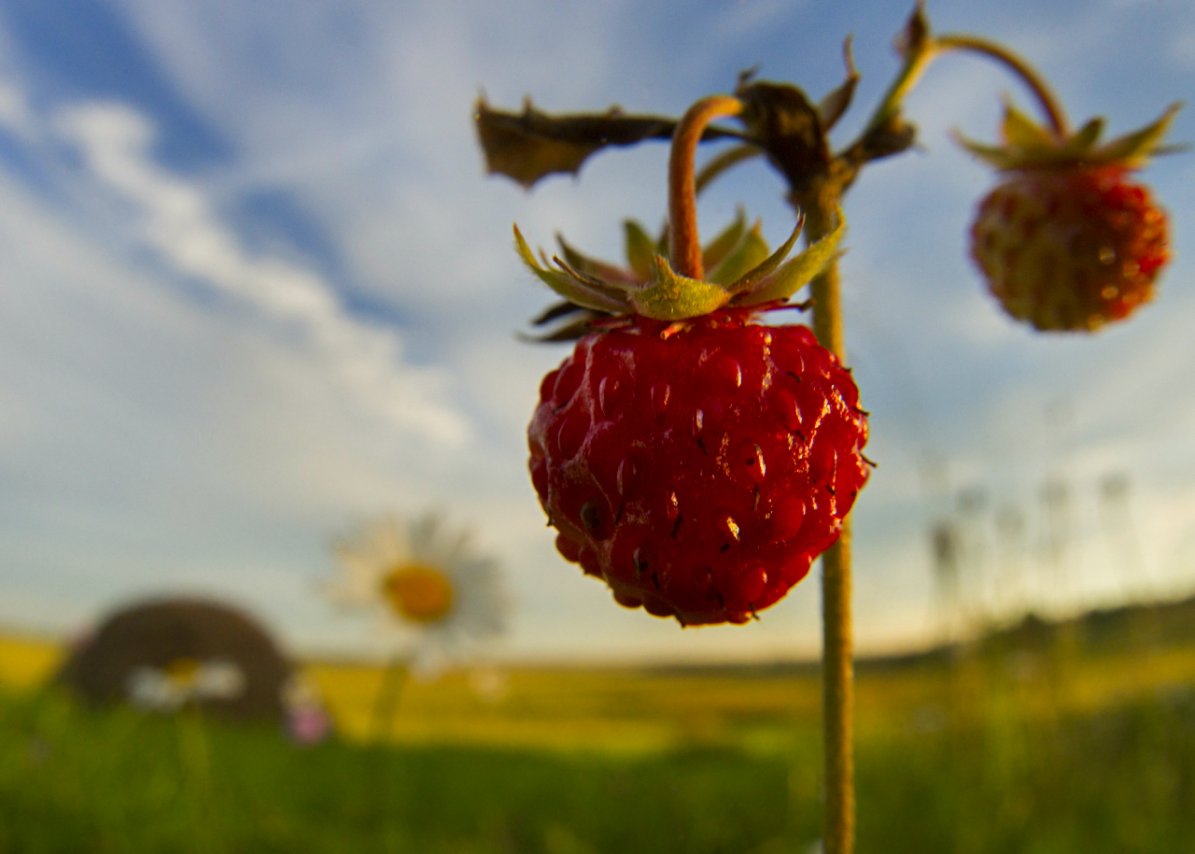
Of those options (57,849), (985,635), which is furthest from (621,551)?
(985,635)

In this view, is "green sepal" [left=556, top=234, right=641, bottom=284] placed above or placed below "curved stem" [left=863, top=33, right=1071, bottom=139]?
below

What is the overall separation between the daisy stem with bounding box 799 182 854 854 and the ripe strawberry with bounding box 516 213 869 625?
0.13 feet

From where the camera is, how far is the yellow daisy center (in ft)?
11.9

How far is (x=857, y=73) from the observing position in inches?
44.8

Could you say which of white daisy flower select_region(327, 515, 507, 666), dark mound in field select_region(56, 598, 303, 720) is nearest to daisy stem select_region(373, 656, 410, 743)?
white daisy flower select_region(327, 515, 507, 666)

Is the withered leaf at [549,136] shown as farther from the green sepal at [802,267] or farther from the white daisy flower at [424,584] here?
the white daisy flower at [424,584]

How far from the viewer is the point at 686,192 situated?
1042mm

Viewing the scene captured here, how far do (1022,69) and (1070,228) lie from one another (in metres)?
0.28

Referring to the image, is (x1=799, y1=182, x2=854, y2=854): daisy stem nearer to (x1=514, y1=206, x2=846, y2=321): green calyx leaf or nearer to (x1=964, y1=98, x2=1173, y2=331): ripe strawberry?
(x1=514, y1=206, x2=846, y2=321): green calyx leaf

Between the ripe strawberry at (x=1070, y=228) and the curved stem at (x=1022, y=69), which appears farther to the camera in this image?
the ripe strawberry at (x=1070, y=228)

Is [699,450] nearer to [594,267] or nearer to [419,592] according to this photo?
[594,267]

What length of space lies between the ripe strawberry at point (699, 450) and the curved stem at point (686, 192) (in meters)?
0.05

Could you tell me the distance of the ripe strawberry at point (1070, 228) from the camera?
5.54ft

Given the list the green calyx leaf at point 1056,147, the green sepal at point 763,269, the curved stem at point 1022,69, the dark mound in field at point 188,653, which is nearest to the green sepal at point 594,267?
the green sepal at point 763,269
